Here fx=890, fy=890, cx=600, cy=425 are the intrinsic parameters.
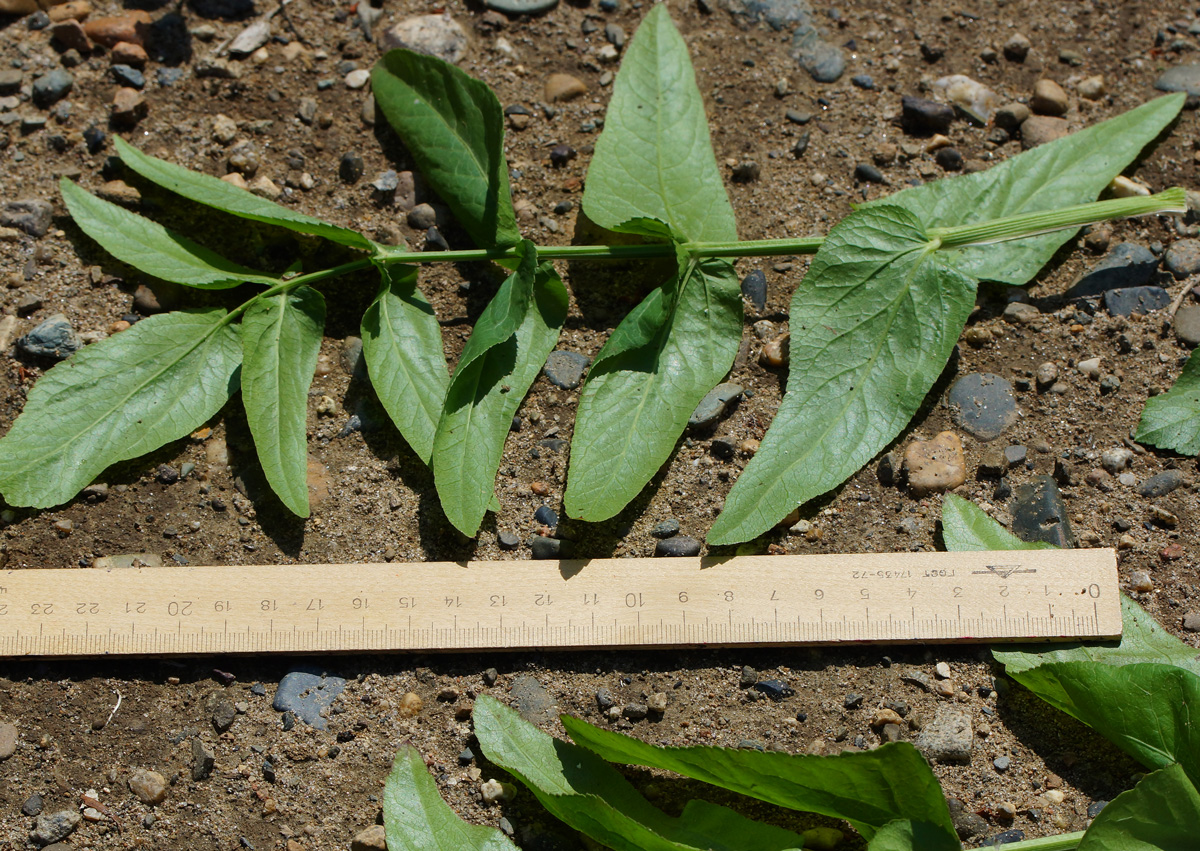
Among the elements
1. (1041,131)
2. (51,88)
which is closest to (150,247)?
(51,88)

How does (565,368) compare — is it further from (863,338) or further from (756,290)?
(863,338)

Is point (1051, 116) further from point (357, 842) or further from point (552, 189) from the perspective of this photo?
point (357, 842)

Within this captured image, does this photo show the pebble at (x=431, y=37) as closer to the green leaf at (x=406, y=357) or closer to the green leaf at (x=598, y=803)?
the green leaf at (x=406, y=357)

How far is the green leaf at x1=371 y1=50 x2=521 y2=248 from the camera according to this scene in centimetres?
242

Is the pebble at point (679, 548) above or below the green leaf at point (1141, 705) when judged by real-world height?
below

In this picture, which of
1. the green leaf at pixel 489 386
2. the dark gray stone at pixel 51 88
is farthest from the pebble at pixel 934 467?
the dark gray stone at pixel 51 88

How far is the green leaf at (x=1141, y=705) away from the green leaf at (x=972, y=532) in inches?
13.1

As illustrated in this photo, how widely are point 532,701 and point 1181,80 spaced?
8.84 feet

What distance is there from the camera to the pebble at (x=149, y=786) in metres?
2.20

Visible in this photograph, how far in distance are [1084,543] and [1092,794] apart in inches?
24.7

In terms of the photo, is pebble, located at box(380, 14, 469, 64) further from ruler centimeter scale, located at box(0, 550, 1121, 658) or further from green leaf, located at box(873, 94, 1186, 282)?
ruler centimeter scale, located at box(0, 550, 1121, 658)


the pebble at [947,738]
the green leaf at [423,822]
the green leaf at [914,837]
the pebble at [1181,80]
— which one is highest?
the pebble at [1181,80]

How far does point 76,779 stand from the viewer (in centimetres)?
223

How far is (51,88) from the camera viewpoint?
108 inches
